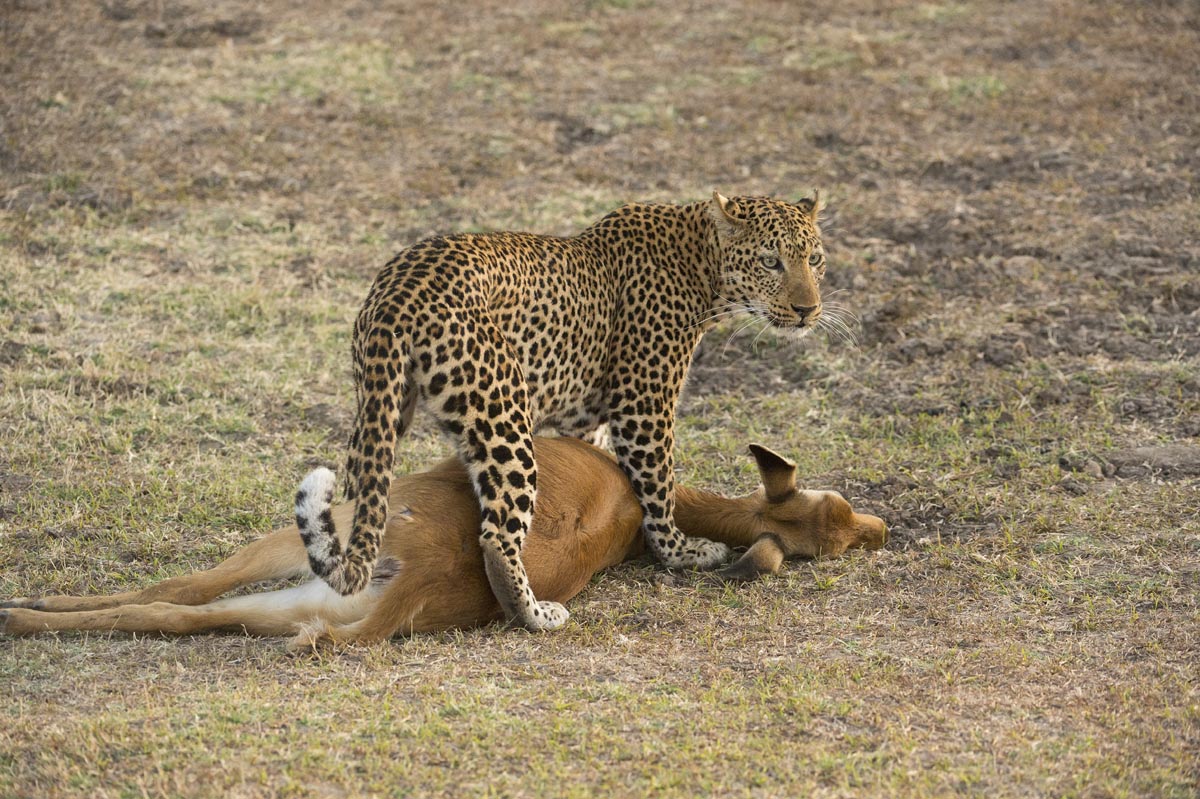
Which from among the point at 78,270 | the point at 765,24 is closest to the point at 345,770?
the point at 78,270

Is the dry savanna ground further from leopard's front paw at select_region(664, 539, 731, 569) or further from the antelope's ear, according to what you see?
the antelope's ear

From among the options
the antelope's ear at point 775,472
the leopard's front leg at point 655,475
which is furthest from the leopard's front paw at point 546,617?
the antelope's ear at point 775,472

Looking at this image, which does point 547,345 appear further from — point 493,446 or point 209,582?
point 209,582

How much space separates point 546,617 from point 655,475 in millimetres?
1102

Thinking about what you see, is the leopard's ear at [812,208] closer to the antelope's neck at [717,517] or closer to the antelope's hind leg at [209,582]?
the antelope's neck at [717,517]

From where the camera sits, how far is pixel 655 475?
677 cm

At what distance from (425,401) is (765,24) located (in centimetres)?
1096

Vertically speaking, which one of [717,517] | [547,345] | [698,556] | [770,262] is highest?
[770,262]

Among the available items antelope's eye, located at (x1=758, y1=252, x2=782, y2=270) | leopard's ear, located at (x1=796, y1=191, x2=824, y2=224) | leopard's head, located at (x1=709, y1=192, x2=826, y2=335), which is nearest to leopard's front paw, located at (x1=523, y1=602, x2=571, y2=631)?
leopard's head, located at (x1=709, y1=192, x2=826, y2=335)

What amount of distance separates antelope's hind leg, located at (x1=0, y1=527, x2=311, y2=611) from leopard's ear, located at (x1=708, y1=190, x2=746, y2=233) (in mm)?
2602

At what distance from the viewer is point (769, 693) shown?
17.4 feet

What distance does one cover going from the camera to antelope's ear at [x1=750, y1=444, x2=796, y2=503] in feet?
22.0

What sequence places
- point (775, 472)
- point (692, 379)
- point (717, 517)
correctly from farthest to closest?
point (692, 379) → point (717, 517) → point (775, 472)

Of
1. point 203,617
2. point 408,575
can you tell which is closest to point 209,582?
point 203,617
